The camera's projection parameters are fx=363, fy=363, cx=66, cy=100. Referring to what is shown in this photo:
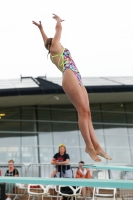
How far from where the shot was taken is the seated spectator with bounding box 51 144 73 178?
Answer: 8.95 m

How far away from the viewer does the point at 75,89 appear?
4.75 meters

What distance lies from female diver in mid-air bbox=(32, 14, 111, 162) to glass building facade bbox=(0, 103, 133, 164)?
39.9 feet

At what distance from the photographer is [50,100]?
18.3m

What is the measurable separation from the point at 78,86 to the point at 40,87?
11947 millimetres

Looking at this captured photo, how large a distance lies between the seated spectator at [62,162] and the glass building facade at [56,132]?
7.66m

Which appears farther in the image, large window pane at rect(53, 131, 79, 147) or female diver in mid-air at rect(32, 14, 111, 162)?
large window pane at rect(53, 131, 79, 147)

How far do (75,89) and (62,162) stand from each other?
4.56 meters

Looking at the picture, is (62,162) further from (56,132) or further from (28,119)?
(28,119)

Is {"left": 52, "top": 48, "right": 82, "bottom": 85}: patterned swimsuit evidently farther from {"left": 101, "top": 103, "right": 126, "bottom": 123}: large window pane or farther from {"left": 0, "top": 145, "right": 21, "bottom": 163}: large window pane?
{"left": 101, "top": 103, "right": 126, "bottom": 123}: large window pane

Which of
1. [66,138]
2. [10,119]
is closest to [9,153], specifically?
[10,119]

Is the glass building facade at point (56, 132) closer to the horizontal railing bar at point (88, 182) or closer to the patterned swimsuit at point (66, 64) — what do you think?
the patterned swimsuit at point (66, 64)

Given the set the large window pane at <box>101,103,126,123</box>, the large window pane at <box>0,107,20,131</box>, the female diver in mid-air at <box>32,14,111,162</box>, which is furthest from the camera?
the large window pane at <box>101,103,126,123</box>

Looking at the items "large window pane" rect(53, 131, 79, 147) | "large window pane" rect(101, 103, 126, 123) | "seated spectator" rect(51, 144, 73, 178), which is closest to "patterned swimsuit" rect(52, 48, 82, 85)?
"seated spectator" rect(51, 144, 73, 178)

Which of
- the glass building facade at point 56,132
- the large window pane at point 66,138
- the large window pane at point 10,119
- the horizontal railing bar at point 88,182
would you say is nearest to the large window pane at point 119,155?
the glass building facade at point 56,132
